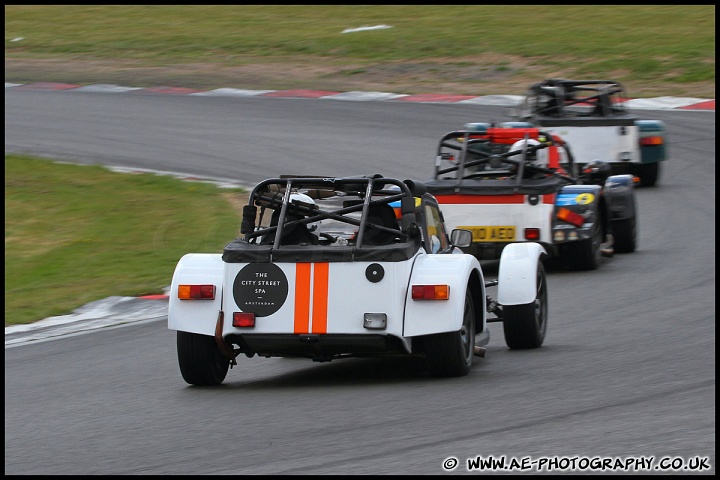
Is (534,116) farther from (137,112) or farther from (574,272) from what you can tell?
(137,112)

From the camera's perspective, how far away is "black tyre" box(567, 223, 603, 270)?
13.3m

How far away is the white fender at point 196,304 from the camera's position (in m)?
8.23

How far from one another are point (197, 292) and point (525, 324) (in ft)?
7.95

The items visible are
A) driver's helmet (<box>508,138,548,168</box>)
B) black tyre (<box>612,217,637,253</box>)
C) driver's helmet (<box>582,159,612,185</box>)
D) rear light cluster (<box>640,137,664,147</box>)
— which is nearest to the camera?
driver's helmet (<box>508,138,548,168</box>)

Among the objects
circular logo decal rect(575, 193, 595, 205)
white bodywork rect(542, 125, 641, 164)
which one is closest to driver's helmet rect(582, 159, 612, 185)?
circular logo decal rect(575, 193, 595, 205)

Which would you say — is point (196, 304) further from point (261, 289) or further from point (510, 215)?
point (510, 215)

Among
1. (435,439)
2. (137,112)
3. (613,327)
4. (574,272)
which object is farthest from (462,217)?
(137,112)

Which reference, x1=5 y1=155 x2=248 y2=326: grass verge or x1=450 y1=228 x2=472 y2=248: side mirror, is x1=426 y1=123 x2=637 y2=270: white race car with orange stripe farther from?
x1=450 y1=228 x2=472 y2=248: side mirror

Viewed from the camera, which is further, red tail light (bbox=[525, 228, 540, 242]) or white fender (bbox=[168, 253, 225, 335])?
red tail light (bbox=[525, 228, 540, 242])

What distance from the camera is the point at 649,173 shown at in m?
19.2

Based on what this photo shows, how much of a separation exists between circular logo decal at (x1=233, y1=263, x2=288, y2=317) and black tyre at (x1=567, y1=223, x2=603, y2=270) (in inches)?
230

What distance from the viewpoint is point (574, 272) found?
13.5 m

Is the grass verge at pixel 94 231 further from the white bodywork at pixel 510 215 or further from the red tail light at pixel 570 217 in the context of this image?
the red tail light at pixel 570 217

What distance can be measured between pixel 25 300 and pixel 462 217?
177 inches
